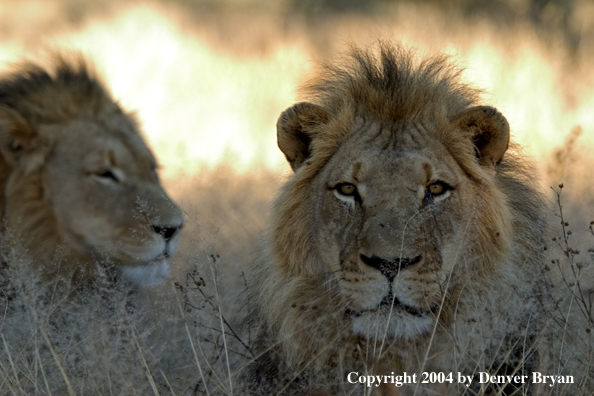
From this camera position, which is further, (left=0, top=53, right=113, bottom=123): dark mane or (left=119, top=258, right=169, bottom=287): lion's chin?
(left=0, top=53, right=113, bottom=123): dark mane

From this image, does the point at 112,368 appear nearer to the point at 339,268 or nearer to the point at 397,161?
the point at 339,268

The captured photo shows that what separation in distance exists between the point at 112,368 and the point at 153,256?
1.48 m

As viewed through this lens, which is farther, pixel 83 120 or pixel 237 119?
pixel 237 119

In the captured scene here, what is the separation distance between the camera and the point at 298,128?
14.0 ft

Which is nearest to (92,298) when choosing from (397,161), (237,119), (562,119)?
(397,161)

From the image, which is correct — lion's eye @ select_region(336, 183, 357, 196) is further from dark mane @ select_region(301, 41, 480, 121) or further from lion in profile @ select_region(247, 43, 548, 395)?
dark mane @ select_region(301, 41, 480, 121)

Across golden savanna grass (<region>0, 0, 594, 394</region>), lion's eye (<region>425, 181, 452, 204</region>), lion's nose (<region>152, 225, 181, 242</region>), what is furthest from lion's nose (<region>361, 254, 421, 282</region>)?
lion's nose (<region>152, 225, 181, 242</region>)

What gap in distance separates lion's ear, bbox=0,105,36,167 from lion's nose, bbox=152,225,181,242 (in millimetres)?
1064

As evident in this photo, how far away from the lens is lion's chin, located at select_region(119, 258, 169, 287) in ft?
17.3

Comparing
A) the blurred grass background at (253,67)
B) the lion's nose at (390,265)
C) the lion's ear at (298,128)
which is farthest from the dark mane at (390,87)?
the blurred grass background at (253,67)

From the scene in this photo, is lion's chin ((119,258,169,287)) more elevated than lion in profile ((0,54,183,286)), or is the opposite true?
lion in profile ((0,54,183,286))

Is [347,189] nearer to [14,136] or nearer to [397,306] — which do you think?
[397,306]

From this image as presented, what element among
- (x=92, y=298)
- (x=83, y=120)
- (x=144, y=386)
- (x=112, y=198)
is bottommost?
(x=144, y=386)

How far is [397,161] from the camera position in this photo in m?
3.88
